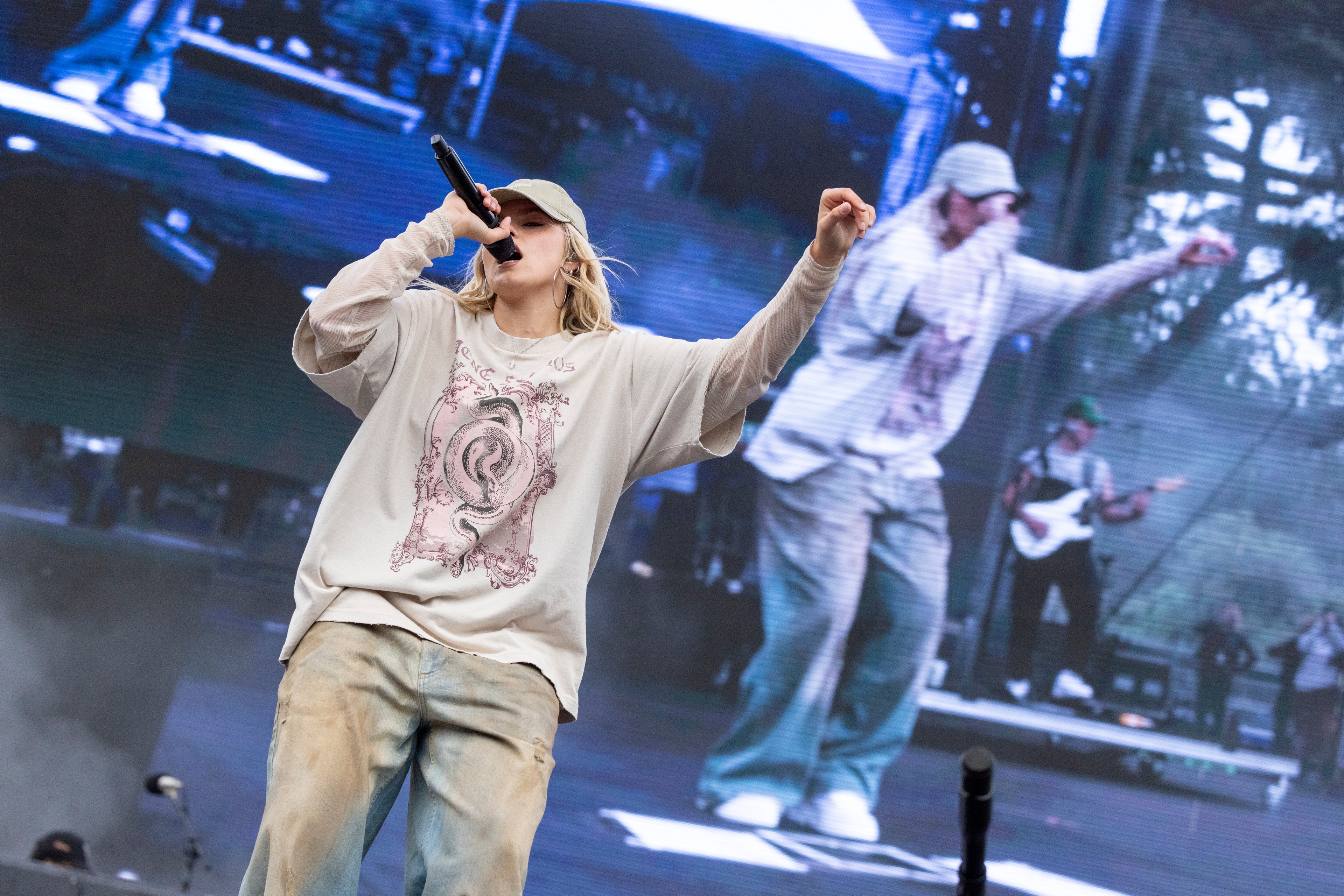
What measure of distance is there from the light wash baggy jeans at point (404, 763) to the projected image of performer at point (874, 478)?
1.97 meters

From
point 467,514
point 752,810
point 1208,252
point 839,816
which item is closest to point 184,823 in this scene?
point 752,810

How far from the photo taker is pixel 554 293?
1.57 meters

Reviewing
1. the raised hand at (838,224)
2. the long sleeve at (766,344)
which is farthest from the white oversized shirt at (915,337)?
the raised hand at (838,224)

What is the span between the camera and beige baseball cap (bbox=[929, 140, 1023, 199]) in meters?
3.33

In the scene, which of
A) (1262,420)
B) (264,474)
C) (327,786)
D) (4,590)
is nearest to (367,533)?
(327,786)

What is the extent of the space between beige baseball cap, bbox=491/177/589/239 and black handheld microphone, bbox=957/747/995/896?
90 cm

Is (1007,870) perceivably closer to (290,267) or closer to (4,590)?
(290,267)

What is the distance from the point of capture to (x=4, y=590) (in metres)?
3.34

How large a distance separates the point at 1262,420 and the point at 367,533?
2809 mm

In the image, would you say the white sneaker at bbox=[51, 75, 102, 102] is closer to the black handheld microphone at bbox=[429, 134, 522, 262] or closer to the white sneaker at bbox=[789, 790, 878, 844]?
the black handheld microphone at bbox=[429, 134, 522, 262]

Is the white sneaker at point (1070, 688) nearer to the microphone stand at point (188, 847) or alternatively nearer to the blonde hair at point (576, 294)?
the blonde hair at point (576, 294)

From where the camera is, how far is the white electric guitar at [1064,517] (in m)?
3.21

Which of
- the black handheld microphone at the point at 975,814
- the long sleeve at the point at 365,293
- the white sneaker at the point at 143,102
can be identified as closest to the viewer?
the black handheld microphone at the point at 975,814

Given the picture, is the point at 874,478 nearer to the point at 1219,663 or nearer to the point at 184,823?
the point at 1219,663
